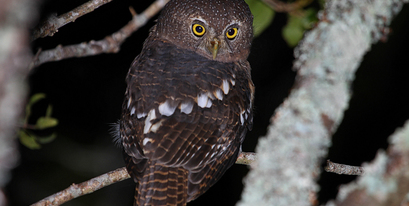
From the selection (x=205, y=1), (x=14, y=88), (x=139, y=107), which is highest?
(x=205, y=1)

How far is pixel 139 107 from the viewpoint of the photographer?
3.26 meters

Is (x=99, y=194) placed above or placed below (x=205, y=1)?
below

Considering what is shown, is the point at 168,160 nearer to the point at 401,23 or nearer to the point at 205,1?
the point at 205,1

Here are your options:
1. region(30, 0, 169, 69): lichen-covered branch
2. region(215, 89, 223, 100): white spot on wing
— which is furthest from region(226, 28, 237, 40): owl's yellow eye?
region(30, 0, 169, 69): lichen-covered branch

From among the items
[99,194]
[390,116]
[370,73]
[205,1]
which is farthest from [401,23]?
[99,194]

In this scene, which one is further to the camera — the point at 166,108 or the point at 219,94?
the point at 219,94

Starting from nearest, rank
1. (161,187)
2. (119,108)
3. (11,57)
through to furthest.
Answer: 1. (11,57)
2. (161,187)
3. (119,108)

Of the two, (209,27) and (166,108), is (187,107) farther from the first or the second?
(209,27)

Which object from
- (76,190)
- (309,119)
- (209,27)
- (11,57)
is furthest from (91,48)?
(309,119)

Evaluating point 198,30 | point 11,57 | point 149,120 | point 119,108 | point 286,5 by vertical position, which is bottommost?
point 119,108

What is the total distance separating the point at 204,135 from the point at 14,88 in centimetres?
231

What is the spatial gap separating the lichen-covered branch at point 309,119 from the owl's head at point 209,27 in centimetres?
246

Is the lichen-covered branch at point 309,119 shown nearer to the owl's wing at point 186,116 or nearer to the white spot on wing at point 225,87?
the owl's wing at point 186,116

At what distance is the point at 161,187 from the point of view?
299 centimetres
